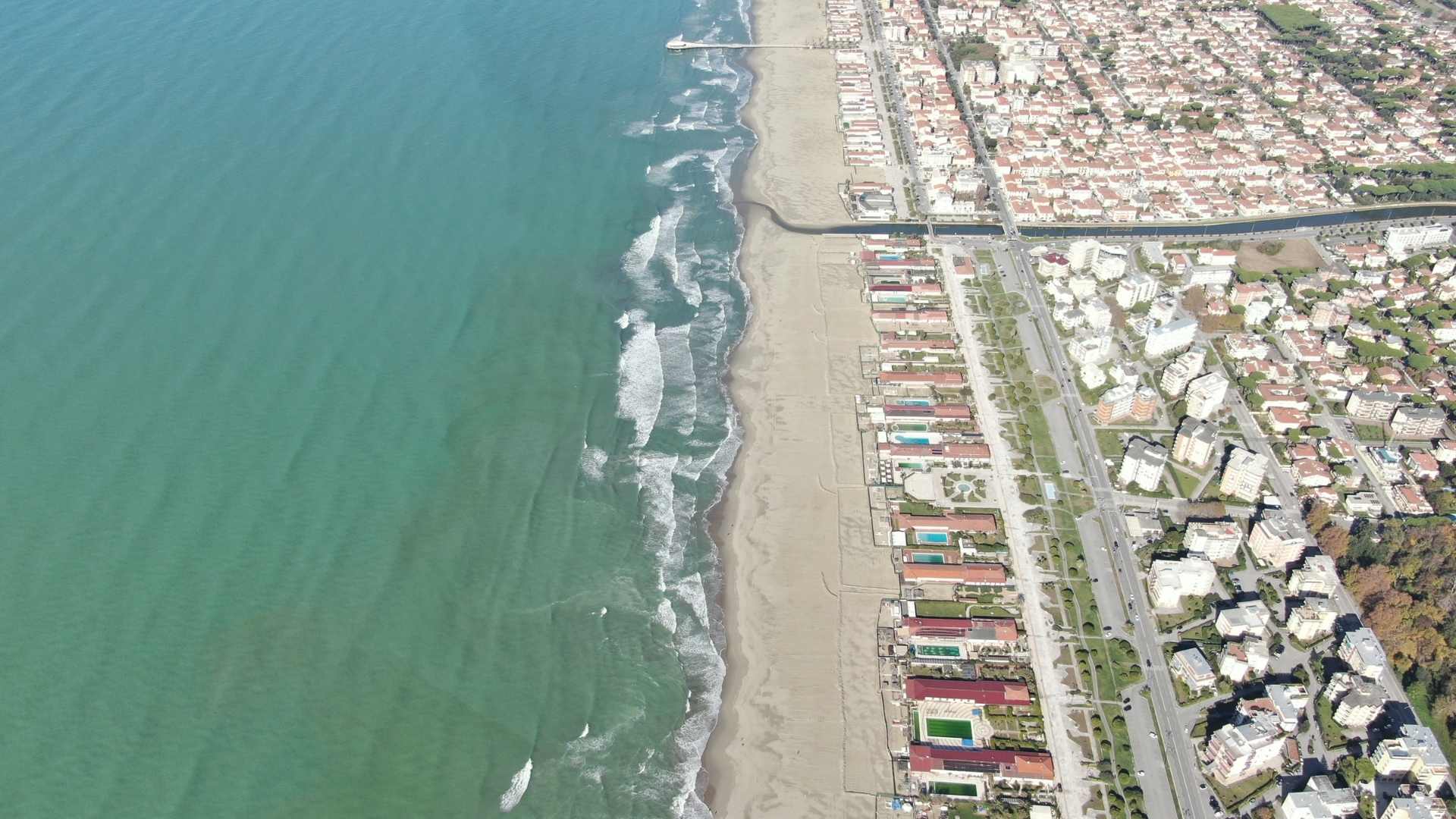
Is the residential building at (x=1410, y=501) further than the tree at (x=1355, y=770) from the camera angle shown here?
Yes

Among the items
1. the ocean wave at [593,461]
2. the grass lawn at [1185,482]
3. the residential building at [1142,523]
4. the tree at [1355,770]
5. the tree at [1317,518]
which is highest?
the ocean wave at [593,461]

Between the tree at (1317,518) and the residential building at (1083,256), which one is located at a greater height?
the tree at (1317,518)

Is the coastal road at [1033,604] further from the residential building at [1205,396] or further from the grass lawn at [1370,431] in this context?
the grass lawn at [1370,431]

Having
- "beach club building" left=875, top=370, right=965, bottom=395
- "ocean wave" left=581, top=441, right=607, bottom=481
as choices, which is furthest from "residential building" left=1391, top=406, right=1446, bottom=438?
"ocean wave" left=581, top=441, right=607, bottom=481

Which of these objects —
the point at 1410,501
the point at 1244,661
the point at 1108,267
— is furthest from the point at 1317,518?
the point at 1108,267

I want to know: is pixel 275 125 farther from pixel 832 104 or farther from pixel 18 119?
pixel 832 104

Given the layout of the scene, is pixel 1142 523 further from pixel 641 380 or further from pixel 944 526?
pixel 641 380

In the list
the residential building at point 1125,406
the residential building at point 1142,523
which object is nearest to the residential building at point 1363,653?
the residential building at point 1142,523
